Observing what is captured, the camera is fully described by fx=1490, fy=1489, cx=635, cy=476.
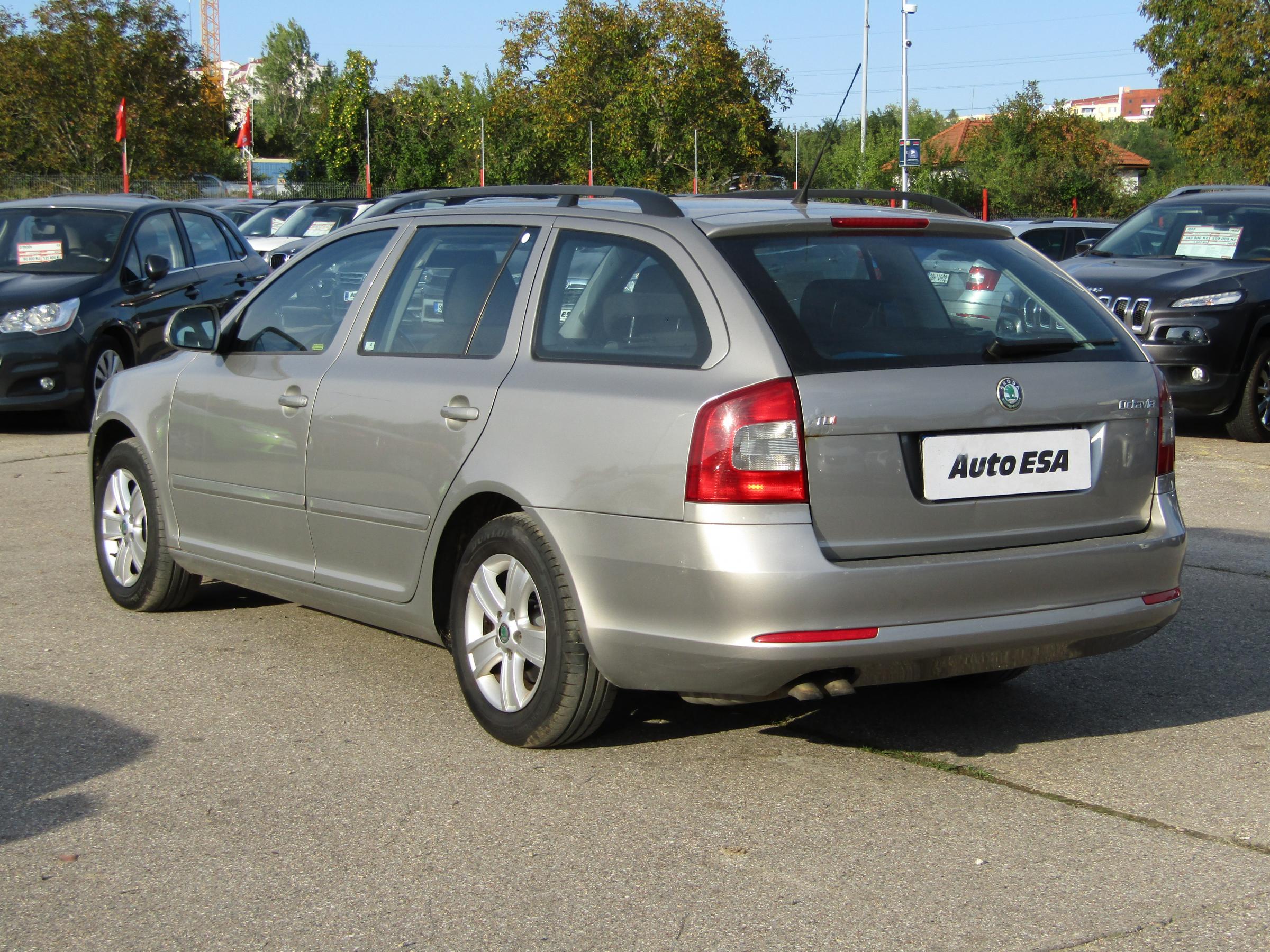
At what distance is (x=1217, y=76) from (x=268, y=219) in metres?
25.9

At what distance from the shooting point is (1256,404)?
11.2 metres

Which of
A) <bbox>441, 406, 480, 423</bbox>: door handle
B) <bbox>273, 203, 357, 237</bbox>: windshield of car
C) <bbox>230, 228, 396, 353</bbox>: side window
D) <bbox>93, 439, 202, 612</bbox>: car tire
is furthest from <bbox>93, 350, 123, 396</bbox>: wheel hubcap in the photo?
<bbox>273, 203, 357, 237</bbox>: windshield of car

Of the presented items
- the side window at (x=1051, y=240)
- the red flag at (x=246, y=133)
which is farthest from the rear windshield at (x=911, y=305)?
the red flag at (x=246, y=133)

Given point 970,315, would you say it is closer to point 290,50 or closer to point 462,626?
point 462,626

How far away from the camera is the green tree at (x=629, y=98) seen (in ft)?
185

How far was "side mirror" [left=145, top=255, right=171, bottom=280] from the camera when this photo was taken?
12.2 m

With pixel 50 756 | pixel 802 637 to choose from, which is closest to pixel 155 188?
pixel 50 756

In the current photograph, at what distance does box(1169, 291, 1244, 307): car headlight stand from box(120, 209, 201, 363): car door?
25.9 ft

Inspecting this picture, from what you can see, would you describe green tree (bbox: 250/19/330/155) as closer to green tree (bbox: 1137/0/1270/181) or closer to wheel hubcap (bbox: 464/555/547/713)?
green tree (bbox: 1137/0/1270/181)

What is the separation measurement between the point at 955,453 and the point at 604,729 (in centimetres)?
139

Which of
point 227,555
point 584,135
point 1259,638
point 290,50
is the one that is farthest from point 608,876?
point 290,50

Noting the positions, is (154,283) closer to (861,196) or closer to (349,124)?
(861,196)

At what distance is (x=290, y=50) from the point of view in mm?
125062

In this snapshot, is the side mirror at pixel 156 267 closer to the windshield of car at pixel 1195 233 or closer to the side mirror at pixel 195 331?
the side mirror at pixel 195 331
